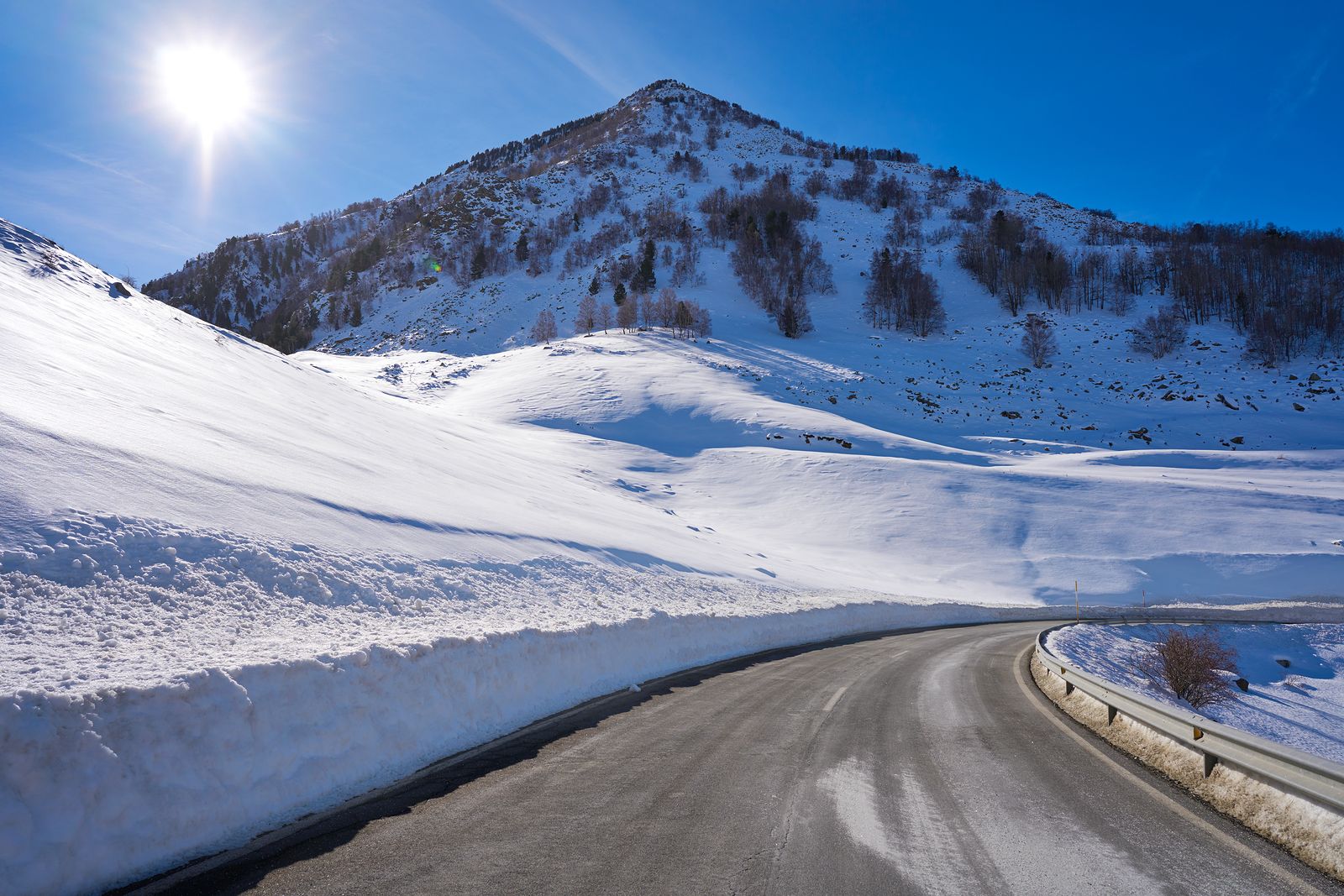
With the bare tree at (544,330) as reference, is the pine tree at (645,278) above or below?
above

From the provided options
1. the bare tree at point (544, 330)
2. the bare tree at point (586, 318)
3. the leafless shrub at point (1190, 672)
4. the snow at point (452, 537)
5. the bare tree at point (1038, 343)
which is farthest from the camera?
the bare tree at point (544, 330)

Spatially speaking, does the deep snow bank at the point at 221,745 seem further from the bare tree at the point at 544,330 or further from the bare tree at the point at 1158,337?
the bare tree at the point at 1158,337

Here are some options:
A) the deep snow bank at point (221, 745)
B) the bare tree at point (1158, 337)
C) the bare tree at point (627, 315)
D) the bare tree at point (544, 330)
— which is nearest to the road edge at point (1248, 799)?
the deep snow bank at point (221, 745)

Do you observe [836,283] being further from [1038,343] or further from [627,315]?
[627,315]

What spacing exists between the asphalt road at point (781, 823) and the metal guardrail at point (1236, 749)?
44 cm

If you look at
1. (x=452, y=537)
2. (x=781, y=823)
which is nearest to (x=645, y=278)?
(x=452, y=537)

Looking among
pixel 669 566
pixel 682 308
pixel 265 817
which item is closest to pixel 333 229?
pixel 682 308

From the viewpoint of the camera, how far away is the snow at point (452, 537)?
16.0 feet

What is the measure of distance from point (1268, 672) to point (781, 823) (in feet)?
81.7

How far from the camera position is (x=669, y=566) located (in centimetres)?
2041

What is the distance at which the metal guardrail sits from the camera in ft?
13.1

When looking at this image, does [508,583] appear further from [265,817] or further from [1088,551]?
[1088,551]

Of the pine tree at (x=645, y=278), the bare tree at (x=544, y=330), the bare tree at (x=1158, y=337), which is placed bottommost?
the bare tree at (x=544, y=330)

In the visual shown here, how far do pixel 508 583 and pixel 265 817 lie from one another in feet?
27.0
